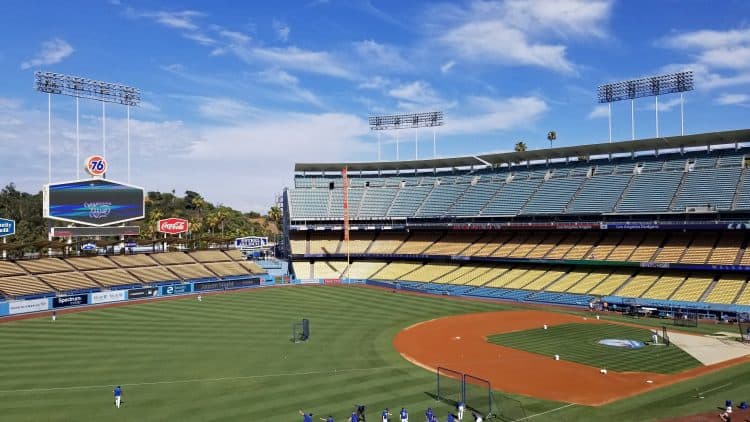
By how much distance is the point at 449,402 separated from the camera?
26.7 metres

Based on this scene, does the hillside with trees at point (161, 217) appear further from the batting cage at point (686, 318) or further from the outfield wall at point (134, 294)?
the batting cage at point (686, 318)

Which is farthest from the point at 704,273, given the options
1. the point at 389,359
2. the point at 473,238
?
the point at 389,359

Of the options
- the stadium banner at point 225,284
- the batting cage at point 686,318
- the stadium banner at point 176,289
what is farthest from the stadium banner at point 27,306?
the batting cage at point 686,318

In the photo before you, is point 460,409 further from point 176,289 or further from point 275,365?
point 176,289

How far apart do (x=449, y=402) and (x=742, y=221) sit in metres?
43.0

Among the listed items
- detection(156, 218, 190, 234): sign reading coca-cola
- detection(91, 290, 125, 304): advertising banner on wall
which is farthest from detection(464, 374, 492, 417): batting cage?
detection(156, 218, 190, 234): sign reading coca-cola

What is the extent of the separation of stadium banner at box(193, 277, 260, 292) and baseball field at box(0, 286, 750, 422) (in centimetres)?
1355

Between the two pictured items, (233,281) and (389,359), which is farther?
(233,281)

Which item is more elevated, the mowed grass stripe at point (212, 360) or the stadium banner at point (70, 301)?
the stadium banner at point (70, 301)

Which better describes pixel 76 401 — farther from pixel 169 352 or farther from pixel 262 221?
pixel 262 221

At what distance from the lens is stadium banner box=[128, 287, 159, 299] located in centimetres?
6188

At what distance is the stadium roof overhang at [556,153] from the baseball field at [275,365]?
2804cm

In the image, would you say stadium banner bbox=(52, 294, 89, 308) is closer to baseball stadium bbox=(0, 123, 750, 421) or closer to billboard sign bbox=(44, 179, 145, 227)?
baseball stadium bbox=(0, 123, 750, 421)

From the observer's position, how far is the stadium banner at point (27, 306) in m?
52.3
